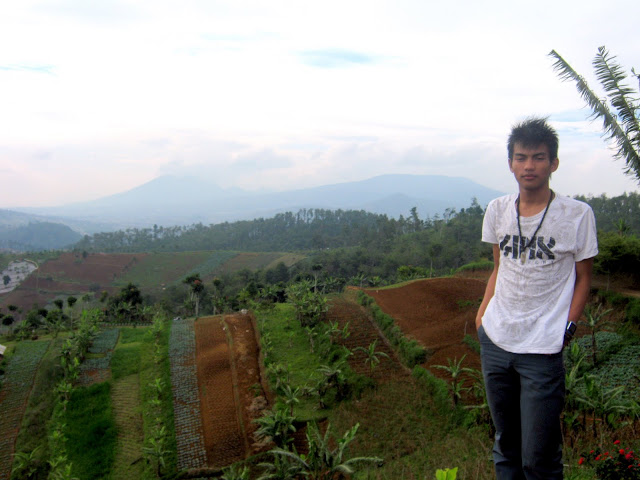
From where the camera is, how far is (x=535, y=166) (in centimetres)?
218

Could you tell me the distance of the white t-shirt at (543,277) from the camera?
2062mm

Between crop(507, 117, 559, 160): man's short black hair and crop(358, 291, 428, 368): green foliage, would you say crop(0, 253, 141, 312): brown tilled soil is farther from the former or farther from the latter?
crop(507, 117, 559, 160): man's short black hair

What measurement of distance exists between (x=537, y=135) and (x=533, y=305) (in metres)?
0.90

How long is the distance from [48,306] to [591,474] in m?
42.7

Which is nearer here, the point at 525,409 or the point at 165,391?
the point at 525,409

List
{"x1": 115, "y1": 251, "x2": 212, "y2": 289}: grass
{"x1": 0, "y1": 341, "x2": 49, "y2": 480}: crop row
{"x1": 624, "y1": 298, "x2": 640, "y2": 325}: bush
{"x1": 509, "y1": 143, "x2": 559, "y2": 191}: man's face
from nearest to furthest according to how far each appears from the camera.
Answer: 1. {"x1": 509, "y1": 143, "x2": 559, "y2": 191}: man's face
2. {"x1": 0, "y1": 341, "x2": 49, "y2": 480}: crop row
3. {"x1": 624, "y1": 298, "x2": 640, "y2": 325}: bush
4. {"x1": 115, "y1": 251, "x2": 212, "y2": 289}: grass

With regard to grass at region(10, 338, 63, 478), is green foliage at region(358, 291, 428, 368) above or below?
above

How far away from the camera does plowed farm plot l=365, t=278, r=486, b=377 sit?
10.8 metres

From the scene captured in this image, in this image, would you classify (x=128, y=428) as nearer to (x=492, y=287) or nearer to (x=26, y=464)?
(x=26, y=464)

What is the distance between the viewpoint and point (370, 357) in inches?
437

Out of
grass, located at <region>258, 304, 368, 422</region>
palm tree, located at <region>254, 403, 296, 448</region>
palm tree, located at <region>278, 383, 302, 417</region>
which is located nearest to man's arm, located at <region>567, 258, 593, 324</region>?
palm tree, located at <region>254, 403, 296, 448</region>

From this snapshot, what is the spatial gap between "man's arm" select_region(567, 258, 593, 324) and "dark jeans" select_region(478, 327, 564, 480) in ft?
0.72

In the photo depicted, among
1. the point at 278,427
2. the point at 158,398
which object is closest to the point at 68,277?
the point at 158,398

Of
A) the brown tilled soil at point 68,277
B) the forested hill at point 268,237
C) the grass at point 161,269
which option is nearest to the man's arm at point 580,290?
the brown tilled soil at point 68,277
